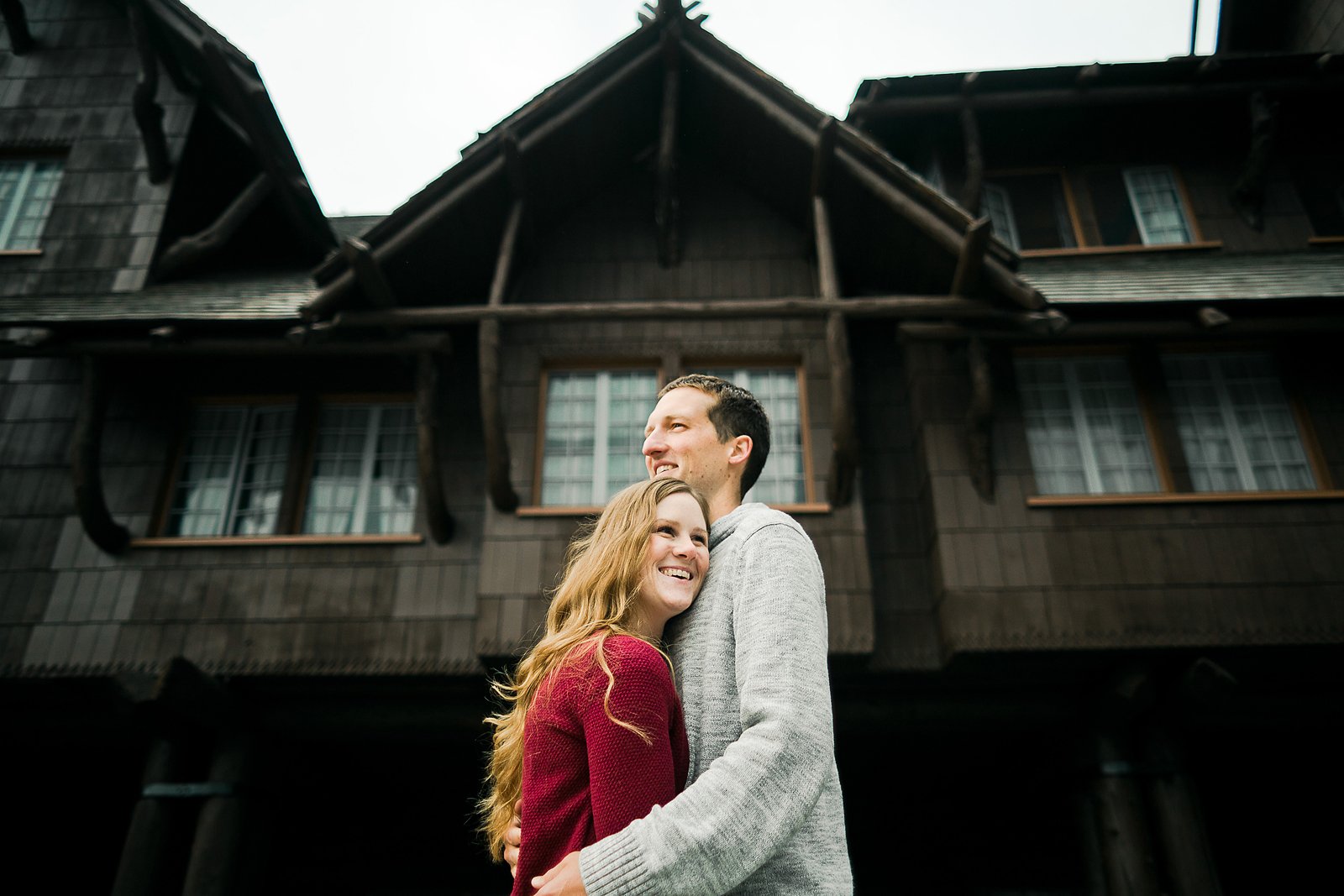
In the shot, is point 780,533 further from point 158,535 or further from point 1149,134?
point 1149,134

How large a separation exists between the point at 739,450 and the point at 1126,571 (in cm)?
645

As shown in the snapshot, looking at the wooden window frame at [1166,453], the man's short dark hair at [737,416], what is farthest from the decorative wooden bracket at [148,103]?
the man's short dark hair at [737,416]

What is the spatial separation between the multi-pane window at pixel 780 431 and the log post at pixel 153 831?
18.7 feet

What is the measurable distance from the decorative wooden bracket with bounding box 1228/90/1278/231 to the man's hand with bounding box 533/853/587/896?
11.4 metres

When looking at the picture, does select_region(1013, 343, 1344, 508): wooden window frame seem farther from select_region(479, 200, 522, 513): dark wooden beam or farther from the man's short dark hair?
the man's short dark hair

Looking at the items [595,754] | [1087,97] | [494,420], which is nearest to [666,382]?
[494,420]

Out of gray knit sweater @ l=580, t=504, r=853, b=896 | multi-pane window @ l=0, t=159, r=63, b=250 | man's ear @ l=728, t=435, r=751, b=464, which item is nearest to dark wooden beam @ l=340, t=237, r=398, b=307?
multi-pane window @ l=0, t=159, r=63, b=250

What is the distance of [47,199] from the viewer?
11.0 m

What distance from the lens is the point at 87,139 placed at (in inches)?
439

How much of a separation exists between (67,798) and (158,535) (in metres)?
3.48

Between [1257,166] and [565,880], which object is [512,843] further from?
[1257,166]

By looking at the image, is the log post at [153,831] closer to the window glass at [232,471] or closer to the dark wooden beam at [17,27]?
the window glass at [232,471]

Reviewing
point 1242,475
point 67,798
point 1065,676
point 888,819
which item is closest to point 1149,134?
point 1242,475

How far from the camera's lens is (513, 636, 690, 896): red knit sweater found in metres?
1.80
